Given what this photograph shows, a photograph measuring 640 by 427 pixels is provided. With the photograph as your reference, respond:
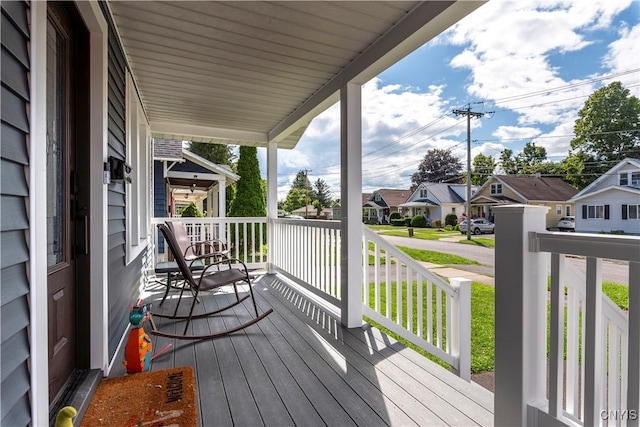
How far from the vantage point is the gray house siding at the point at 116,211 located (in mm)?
2225

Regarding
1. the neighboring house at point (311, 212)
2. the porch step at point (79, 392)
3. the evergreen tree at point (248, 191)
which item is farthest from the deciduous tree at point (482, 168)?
the evergreen tree at point (248, 191)

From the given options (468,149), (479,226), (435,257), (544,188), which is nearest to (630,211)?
(544,188)

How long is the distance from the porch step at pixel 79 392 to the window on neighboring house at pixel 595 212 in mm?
2474

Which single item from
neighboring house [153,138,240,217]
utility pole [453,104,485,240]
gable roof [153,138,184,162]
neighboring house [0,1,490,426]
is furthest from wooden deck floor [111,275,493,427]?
neighboring house [153,138,240,217]

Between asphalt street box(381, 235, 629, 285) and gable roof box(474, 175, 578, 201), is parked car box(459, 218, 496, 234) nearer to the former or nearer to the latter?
asphalt street box(381, 235, 629, 285)

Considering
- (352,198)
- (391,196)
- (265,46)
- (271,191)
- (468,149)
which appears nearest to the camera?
(468,149)

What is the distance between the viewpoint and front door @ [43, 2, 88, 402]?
1.54 m

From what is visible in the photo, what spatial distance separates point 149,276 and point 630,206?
5563mm

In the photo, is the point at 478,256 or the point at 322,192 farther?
the point at 322,192

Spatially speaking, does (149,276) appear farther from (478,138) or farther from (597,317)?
(597,317)

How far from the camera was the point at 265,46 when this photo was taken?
105 inches

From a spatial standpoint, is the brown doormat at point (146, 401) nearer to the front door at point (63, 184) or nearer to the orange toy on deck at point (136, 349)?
the orange toy on deck at point (136, 349)

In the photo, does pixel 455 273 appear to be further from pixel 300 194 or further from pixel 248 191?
pixel 248 191

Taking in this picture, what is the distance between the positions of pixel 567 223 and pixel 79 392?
98.6 inches
